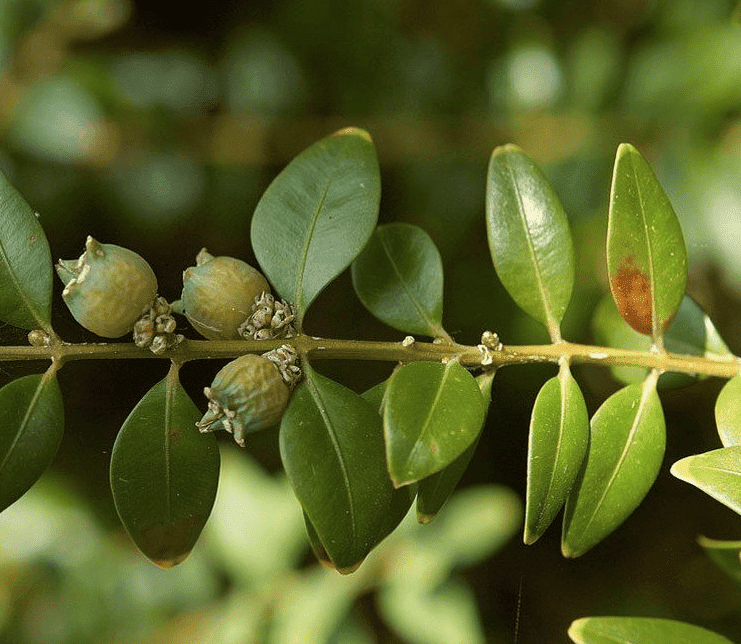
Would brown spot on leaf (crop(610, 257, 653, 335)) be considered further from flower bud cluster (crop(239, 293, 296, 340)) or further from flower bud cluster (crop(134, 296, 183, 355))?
flower bud cluster (crop(134, 296, 183, 355))

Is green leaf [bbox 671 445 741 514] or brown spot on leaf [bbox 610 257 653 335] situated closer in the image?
green leaf [bbox 671 445 741 514]

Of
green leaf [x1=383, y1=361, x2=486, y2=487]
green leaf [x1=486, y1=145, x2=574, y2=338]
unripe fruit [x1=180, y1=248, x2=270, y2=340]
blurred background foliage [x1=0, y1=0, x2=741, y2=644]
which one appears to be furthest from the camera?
blurred background foliage [x1=0, y1=0, x2=741, y2=644]

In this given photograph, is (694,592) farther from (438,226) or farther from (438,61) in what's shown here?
(438,61)

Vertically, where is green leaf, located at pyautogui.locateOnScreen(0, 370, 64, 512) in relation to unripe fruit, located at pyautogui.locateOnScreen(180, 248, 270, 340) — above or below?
below

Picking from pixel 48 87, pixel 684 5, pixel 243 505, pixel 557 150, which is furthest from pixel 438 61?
pixel 243 505

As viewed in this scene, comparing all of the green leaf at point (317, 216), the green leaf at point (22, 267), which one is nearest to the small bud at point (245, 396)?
the green leaf at point (317, 216)

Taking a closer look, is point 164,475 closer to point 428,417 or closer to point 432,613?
point 428,417

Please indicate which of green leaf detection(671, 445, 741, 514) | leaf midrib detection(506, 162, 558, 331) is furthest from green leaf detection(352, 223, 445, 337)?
green leaf detection(671, 445, 741, 514)
